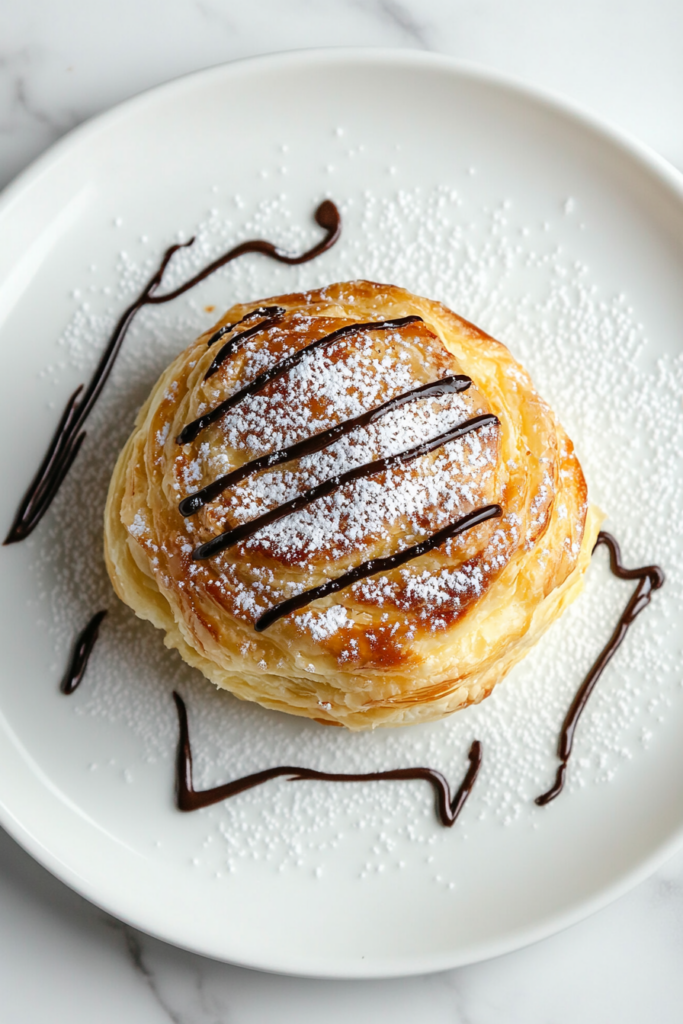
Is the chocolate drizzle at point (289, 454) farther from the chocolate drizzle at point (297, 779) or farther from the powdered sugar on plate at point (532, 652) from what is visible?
the chocolate drizzle at point (297, 779)

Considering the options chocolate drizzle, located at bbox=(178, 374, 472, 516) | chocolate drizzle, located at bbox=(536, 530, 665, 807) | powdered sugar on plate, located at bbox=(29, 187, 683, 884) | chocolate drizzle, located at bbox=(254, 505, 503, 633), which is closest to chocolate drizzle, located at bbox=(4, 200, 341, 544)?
powdered sugar on plate, located at bbox=(29, 187, 683, 884)

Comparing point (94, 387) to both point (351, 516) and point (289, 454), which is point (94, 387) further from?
point (351, 516)

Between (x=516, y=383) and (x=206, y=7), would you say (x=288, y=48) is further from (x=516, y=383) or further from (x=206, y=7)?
(x=516, y=383)

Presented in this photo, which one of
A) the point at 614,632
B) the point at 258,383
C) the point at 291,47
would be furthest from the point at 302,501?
the point at 291,47

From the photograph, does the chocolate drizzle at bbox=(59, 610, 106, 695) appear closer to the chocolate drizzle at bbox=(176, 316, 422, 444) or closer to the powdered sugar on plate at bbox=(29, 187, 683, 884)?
the powdered sugar on plate at bbox=(29, 187, 683, 884)

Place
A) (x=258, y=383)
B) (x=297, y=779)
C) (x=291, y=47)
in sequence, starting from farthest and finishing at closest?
(x=291, y=47), (x=297, y=779), (x=258, y=383)

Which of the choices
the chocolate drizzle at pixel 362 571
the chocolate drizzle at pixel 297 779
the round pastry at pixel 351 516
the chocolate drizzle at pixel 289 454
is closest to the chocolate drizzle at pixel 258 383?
the round pastry at pixel 351 516

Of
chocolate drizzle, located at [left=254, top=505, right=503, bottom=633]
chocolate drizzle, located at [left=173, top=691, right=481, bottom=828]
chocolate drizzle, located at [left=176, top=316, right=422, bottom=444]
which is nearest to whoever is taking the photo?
chocolate drizzle, located at [left=254, top=505, right=503, bottom=633]
